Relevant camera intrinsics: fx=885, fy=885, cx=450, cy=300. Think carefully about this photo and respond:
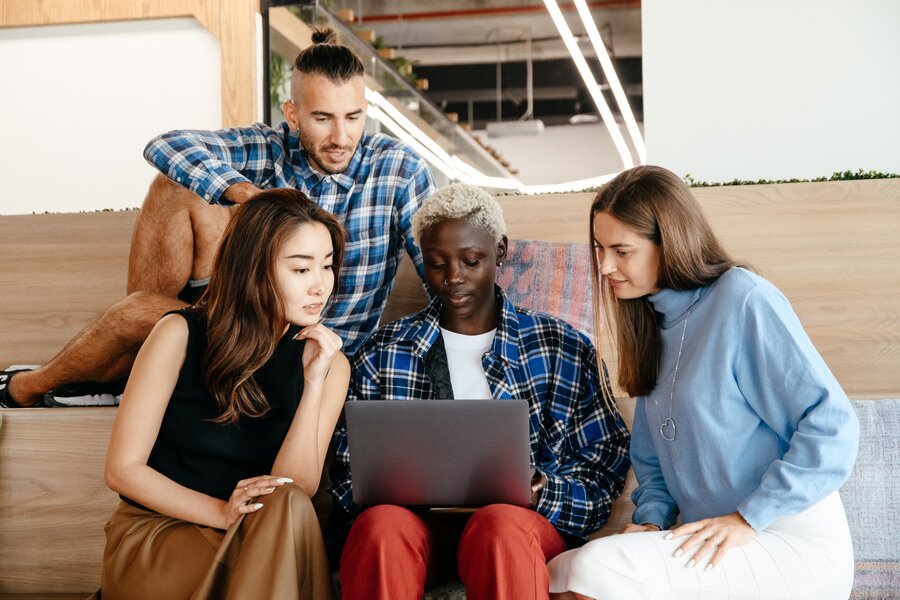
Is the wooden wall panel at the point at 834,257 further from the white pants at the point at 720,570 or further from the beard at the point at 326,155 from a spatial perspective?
the white pants at the point at 720,570

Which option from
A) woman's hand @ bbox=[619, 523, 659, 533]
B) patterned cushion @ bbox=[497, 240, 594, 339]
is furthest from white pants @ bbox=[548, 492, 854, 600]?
patterned cushion @ bbox=[497, 240, 594, 339]

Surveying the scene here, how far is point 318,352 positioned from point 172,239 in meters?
0.92

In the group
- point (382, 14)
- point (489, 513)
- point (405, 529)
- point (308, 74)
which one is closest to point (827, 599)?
point (489, 513)

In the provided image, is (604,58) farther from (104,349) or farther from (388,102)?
(104,349)

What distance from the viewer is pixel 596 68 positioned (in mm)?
9531

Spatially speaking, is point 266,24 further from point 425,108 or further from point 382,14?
point 382,14

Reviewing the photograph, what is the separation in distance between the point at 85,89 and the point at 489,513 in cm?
391

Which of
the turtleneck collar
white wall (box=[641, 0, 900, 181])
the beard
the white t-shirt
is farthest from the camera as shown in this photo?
white wall (box=[641, 0, 900, 181])

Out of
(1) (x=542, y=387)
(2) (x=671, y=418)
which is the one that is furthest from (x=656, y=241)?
(1) (x=542, y=387)

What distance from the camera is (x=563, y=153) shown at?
12273 millimetres

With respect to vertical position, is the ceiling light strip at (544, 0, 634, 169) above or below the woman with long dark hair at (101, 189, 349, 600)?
above

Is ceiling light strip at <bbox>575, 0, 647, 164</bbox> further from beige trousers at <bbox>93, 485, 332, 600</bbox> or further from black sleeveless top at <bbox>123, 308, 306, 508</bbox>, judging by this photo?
beige trousers at <bbox>93, 485, 332, 600</bbox>

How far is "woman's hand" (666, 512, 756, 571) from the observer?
4.86 ft

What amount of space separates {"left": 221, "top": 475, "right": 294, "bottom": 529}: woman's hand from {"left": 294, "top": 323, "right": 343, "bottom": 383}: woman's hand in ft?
0.83
